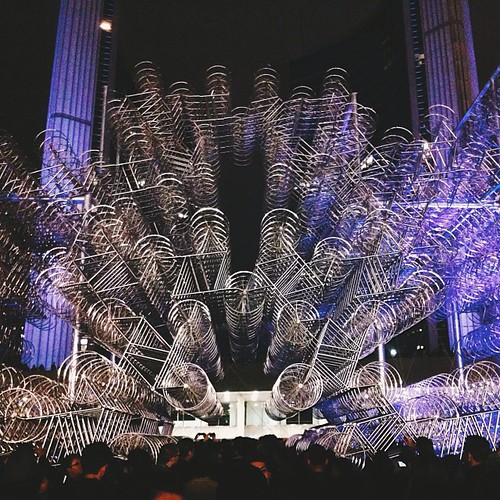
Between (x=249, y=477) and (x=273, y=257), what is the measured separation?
23.1ft

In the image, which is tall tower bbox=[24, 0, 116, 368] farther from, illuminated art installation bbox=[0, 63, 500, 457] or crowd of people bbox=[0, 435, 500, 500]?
crowd of people bbox=[0, 435, 500, 500]

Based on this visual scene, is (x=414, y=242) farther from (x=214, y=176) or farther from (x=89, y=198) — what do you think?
(x=89, y=198)

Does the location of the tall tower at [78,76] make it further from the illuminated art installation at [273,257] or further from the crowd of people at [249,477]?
the crowd of people at [249,477]

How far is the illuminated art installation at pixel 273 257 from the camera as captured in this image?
7.83m

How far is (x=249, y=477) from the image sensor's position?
2.32 m

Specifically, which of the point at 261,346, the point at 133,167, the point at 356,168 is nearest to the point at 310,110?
the point at 356,168

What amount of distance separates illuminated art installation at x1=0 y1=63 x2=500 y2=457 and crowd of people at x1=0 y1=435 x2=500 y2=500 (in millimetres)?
3165

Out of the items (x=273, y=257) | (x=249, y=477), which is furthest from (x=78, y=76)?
(x=249, y=477)

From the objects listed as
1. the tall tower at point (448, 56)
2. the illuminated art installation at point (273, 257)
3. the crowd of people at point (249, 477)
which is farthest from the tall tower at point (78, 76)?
the crowd of people at point (249, 477)

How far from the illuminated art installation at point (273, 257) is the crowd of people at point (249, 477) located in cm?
316

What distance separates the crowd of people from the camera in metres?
2.61

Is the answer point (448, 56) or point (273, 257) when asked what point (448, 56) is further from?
point (273, 257)

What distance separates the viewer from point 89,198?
9680 millimetres

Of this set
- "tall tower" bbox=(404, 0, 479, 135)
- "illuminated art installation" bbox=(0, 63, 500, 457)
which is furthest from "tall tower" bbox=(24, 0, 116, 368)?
"tall tower" bbox=(404, 0, 479, 135)
